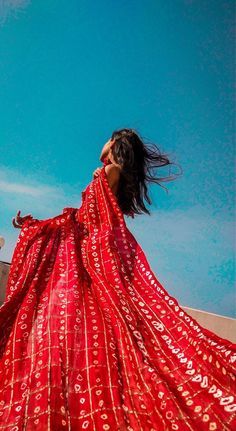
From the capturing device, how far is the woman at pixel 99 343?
4.81 ft

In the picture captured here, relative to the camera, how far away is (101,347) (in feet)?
5.89

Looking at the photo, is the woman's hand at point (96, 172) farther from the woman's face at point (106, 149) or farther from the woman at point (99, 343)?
the woman at point (99, 343)

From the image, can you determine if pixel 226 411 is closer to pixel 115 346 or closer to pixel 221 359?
pixel 221 359

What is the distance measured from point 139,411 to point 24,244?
1437 millimetres

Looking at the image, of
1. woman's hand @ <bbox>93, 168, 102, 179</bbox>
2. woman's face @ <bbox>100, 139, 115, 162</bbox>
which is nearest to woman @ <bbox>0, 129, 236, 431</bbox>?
woman's hand @ <bbox>93, 168, 102, 179</bbox>

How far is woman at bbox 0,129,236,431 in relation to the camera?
147cm

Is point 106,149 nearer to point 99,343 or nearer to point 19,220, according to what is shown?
point 19,220

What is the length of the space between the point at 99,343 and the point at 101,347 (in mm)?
25

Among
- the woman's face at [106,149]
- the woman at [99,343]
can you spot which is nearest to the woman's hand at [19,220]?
the woman at [99,343]

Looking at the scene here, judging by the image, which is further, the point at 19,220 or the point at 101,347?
the point at 19,220

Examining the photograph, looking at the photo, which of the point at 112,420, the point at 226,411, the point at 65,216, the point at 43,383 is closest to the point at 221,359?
the point at 226,411

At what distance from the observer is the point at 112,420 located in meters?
1.43

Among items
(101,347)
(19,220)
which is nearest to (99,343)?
(101,347)

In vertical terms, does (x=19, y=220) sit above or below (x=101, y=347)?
above
